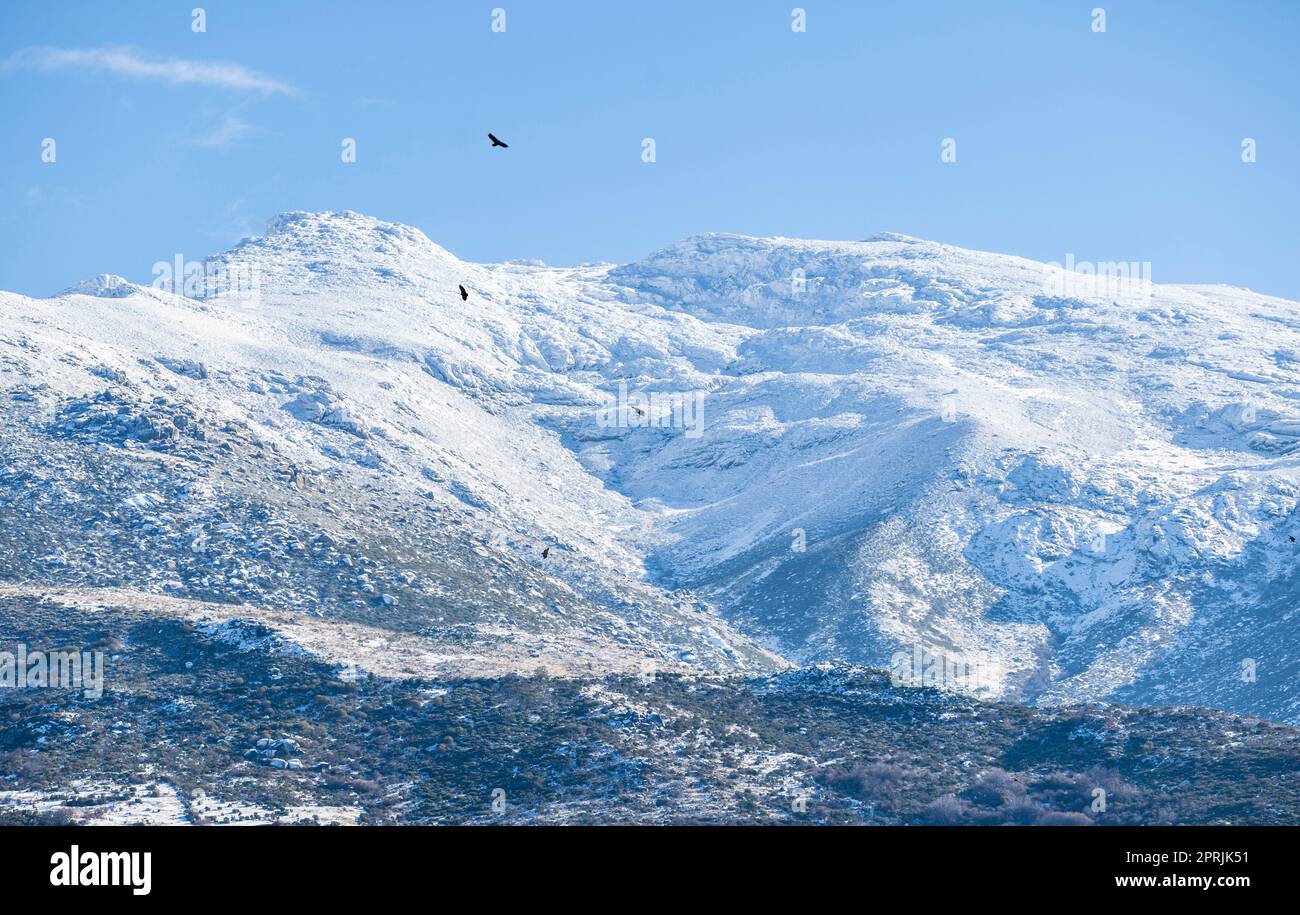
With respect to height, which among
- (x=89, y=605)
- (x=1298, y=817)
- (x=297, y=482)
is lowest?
(x=1298, y=817)

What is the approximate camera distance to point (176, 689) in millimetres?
96562

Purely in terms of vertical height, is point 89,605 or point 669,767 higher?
point 89,605

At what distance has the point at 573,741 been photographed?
8938cm

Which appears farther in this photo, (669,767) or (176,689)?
(176,689)

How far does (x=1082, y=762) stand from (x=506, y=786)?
34.1 meters

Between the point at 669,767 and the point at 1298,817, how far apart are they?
3341 cm
